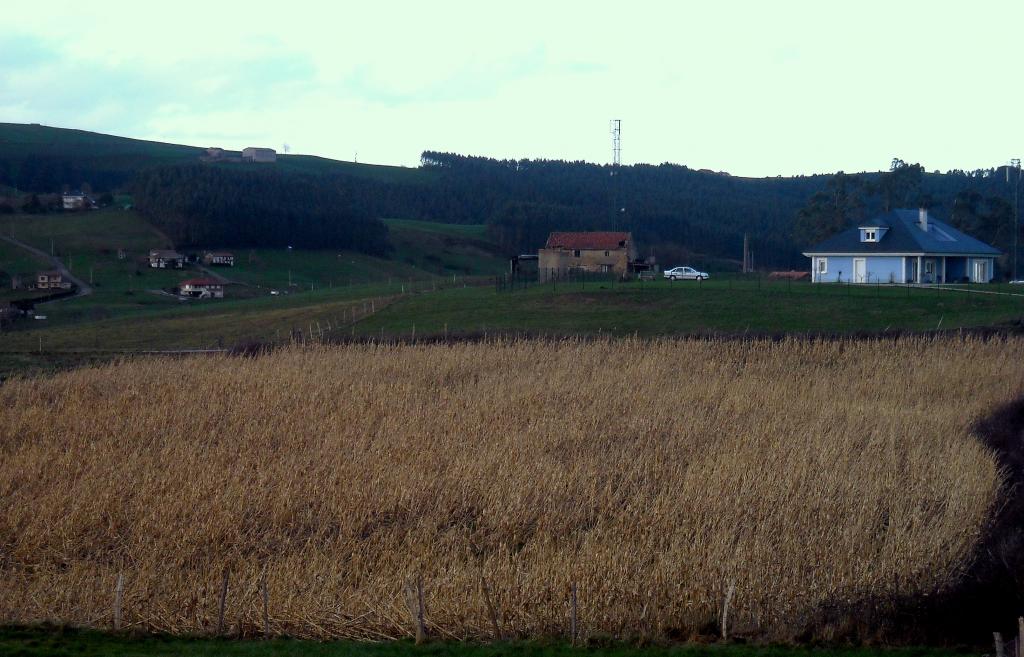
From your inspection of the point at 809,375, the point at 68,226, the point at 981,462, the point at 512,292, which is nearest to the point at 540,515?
the point at 981,462

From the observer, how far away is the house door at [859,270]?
2350 inches

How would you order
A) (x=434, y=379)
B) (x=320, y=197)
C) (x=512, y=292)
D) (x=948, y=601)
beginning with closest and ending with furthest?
(x=948, y=601)
(x=434, y=379)
(x=512, y=292)
(x=320, y=197)

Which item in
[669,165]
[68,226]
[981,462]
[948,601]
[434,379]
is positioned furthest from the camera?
[669,165]

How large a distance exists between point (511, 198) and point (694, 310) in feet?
372

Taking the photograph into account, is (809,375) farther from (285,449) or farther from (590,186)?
(590,186)

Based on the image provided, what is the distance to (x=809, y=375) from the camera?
1042 inches

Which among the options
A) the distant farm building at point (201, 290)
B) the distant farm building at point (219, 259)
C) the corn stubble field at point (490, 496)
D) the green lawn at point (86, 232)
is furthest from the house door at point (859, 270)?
the green lawn at point (86, 232)

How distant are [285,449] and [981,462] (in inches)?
438

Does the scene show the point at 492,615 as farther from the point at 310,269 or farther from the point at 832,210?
the point at 310,269

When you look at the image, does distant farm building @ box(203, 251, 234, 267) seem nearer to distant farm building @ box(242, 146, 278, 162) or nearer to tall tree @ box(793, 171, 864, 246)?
tall tree @ box(793, 171, 864, 246)

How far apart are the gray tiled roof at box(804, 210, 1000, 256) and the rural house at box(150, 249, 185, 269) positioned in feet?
186

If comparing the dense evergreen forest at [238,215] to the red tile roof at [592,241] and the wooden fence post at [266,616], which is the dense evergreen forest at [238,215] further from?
the wooden fence post at [266,616]

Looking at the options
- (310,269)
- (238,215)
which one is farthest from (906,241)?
(238,215)

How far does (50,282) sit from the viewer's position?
79688 mm
